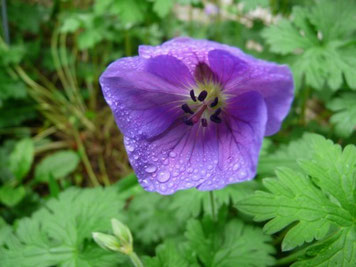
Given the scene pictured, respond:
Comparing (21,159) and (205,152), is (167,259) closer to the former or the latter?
(205,152)

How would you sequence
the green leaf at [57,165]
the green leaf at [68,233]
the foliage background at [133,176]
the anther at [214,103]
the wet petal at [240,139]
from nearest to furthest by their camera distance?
the wet petal at [240,139], the foliage background at [133,176], the anther at [214,103], the green leaf at [68,233], the green leaf at [57,165]

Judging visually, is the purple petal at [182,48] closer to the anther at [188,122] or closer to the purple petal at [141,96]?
the purple petal at [141,96]

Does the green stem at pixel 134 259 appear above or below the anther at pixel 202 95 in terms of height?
below

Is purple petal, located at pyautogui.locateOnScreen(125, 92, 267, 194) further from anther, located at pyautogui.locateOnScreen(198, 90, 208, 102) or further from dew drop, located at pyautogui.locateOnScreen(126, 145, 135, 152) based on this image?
anther, located at pyautogui.locateOnScreen(198, 90, 208, 102)

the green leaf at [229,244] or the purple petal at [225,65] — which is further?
the green leaf at [229,244]

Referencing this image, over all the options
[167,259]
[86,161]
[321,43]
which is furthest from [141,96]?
[86,161]

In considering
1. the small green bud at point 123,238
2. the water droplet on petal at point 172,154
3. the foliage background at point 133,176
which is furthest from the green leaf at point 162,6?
the small green bud at point 123,238

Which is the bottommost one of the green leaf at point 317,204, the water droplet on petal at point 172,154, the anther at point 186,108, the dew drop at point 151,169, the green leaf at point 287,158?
the green leaf at point 287,158
